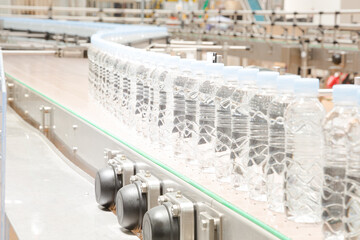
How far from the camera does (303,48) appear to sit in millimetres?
5809

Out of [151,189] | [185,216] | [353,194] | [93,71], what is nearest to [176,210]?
[185,216]

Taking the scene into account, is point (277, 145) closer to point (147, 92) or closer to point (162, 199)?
point (162, 199)

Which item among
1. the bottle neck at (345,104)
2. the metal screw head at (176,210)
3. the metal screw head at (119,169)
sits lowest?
the metal screw head at (119,169)

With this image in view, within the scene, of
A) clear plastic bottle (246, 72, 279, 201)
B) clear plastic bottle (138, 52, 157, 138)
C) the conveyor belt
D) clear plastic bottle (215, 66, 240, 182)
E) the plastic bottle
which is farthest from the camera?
the plastic bottle

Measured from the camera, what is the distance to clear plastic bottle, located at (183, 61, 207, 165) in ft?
4.06

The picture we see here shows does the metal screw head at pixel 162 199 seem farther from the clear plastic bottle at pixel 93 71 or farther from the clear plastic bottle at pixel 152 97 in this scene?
the clear plastic bottle at pixel 93 71

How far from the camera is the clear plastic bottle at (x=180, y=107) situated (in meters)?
1.31

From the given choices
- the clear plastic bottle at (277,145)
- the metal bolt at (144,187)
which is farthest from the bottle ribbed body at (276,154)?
the metal bolt at (144,187)

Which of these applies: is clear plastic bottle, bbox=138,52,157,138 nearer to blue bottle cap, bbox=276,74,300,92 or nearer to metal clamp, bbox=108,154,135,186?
metal clamp, bbox=108,154,135,186

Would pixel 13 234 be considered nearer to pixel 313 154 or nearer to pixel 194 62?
pixel 194 62

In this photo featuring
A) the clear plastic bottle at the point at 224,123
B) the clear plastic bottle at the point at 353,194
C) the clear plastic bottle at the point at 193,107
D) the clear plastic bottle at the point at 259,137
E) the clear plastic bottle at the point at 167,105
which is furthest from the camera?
the clear plastic bottle at the point at 167,105

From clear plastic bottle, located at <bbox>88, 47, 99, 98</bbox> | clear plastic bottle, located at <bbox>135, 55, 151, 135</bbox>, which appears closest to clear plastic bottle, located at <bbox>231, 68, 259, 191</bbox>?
clear plastic bottle, located at <bbox>135, 55, 151, 135</bbox>

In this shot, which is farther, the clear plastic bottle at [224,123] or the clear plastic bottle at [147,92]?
the clear plastic bottle at [147,92]

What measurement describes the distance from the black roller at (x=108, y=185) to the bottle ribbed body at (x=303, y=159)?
1.90 feet
